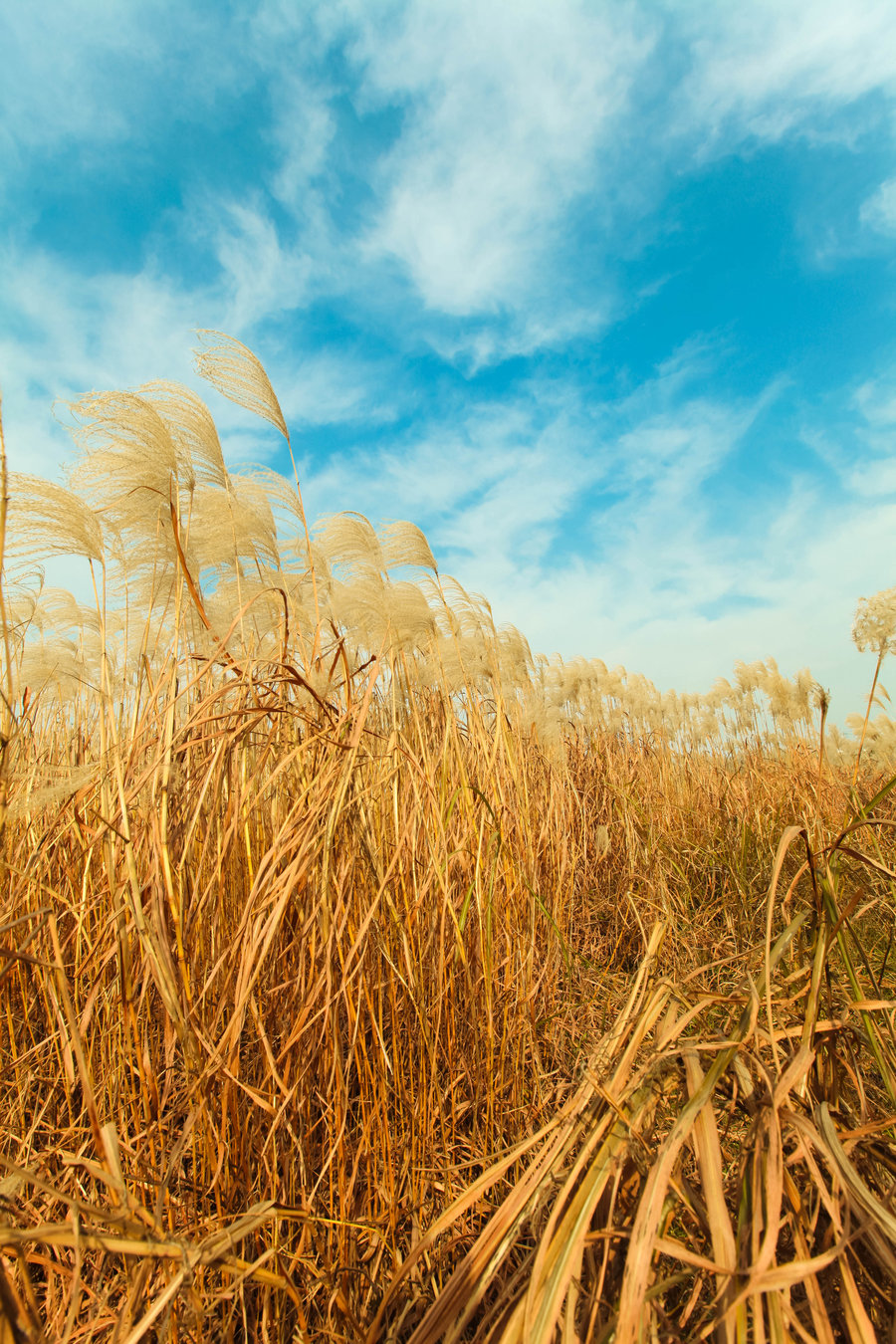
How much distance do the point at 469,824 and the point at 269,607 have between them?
4.49 feet

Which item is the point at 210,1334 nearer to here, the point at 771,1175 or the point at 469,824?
the point at 771,1175

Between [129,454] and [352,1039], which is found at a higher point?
[129,454]

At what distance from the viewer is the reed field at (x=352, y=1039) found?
2.46 feet

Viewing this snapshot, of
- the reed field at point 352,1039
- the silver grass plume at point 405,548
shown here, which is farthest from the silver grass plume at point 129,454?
the silver grass plume at point 405,548

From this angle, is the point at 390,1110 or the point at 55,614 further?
the point at 55,614

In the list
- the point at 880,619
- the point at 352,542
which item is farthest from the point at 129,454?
the point at 880,619

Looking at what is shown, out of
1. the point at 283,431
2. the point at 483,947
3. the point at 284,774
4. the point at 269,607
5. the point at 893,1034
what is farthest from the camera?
the point at 269,607

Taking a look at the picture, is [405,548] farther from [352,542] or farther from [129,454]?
[129,454]

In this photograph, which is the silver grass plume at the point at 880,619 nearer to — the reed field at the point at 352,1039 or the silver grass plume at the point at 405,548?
the reed field at the point at 352,1039

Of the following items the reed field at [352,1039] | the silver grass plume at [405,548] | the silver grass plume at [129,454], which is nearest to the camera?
the reed field at [352,1039]

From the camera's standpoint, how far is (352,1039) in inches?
49.9

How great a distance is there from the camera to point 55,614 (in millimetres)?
5004

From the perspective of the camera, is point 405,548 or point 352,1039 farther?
point 405,548

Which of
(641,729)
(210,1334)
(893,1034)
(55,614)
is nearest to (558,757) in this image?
(893,1034)
